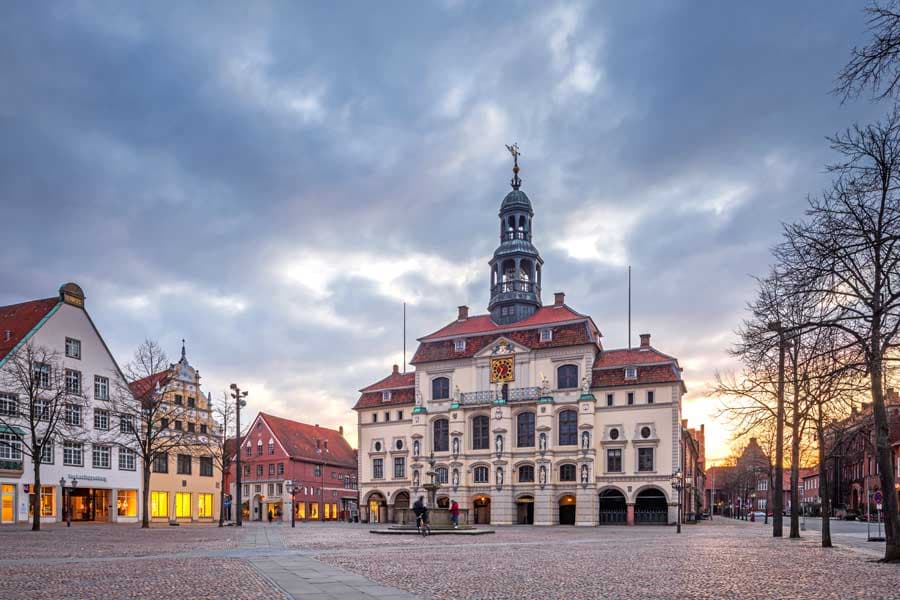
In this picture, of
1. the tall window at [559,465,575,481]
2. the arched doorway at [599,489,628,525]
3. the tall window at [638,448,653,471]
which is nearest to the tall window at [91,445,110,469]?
the tall window at [559,465,575,481]

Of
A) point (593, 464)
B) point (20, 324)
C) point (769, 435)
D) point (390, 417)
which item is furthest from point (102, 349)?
point (769, 435)

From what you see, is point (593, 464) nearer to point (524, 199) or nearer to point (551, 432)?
point (551, 432)

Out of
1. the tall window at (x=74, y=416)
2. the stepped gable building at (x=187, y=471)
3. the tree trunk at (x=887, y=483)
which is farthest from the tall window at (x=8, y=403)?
the tree trunk at (x=887, y=483)

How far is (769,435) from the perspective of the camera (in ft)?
144

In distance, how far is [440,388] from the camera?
75188 millimetres

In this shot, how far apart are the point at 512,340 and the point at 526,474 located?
11672mm

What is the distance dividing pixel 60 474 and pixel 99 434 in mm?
4614

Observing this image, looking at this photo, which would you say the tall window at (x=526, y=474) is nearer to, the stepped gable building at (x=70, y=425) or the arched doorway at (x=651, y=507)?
the arched doorway at (x=651, y=507)

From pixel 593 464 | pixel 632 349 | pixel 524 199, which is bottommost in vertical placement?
pixel 593 464

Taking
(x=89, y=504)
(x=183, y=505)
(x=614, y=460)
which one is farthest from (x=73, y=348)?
(x=614, y=460)

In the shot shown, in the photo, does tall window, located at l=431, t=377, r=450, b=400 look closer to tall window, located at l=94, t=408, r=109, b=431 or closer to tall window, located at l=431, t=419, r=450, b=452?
tall window, located at l=431, t=419, r=450, b=452

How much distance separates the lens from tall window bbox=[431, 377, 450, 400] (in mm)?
74812

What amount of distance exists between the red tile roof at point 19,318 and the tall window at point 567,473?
4159cm

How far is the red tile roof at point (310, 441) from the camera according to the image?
90688 mm
